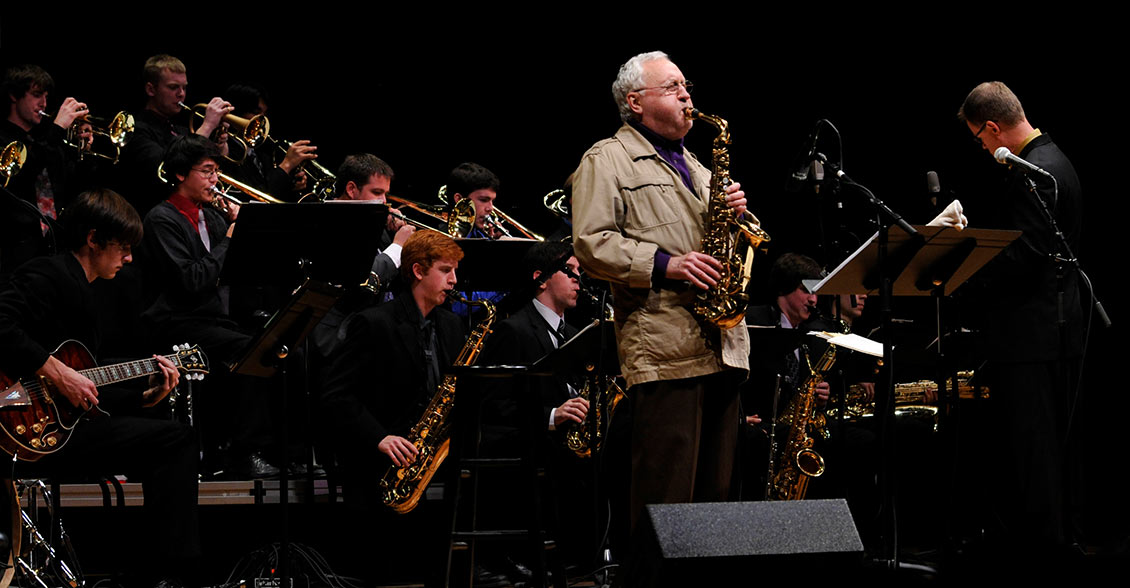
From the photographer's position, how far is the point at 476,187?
6113 mm

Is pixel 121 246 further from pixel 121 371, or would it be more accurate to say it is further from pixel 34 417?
pixel 34 417

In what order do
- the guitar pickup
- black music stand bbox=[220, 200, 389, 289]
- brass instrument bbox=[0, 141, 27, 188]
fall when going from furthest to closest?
brass instrument bbox=[0, 141, 27, 188] < black music stand bbox=[220, 200, 389, 289] < the guitar pickup

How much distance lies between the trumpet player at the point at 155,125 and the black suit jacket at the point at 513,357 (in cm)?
196

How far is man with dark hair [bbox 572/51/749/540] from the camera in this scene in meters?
3.35

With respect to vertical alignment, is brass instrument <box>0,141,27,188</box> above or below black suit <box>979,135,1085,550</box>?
above

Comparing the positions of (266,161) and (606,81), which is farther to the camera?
(606,81)

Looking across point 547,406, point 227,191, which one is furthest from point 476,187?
point 547,406

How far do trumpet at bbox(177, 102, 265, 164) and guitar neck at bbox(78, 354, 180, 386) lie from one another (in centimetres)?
194

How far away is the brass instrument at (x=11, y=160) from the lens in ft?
17.2

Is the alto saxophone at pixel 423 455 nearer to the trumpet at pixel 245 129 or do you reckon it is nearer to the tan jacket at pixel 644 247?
the tan jacket at pixel 644 247

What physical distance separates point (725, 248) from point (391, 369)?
1.91 m

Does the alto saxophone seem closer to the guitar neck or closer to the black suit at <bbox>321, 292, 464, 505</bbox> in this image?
the black suit at <bbox>321, 292, 464, 505</bbox>

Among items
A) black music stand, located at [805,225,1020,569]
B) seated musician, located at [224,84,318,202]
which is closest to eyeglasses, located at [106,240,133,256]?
seated musician, located at [224,84,318,202]

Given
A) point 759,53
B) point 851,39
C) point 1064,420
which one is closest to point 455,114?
point 759,53
